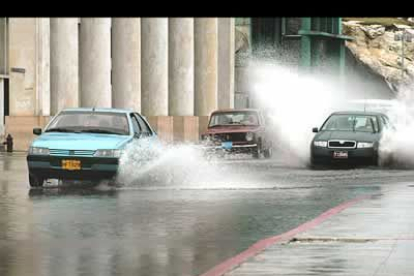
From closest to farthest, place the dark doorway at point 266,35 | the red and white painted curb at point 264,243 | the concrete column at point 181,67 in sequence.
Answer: the red and white painted curb at point 264,243, the concrete column at point 181,67, the dark doorway at point 266,35

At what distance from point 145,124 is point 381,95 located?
8842 cm

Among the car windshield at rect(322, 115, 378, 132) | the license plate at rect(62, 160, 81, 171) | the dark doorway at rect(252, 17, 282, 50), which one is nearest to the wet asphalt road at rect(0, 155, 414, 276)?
the license plate at rect(62, 160, 81, 171)

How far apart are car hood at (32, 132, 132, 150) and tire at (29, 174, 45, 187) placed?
696 millimetres

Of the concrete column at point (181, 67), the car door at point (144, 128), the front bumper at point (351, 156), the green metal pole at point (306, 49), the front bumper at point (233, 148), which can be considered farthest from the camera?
the green metal pole at point (306, 49)

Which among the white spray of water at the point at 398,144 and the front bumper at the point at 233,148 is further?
Result: the front bumper at the point at 233,148

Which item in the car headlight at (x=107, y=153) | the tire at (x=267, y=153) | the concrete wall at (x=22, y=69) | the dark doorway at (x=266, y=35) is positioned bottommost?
the tire at (x=267, y=153)

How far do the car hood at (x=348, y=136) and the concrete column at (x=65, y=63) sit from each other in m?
14.7

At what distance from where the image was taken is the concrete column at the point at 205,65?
52906 mm

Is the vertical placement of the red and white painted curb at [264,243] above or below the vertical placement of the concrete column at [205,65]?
below

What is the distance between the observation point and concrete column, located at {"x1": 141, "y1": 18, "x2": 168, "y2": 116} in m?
49.0

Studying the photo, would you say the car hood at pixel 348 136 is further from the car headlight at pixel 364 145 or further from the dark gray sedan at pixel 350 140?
the car headlight at pixel 364 145

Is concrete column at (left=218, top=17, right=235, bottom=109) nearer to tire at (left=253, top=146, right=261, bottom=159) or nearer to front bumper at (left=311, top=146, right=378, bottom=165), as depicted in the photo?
tire at (left=253, top=146, right=261, bottom=159)

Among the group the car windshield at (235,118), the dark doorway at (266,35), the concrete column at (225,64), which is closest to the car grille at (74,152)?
the car windshield at (235,118)
